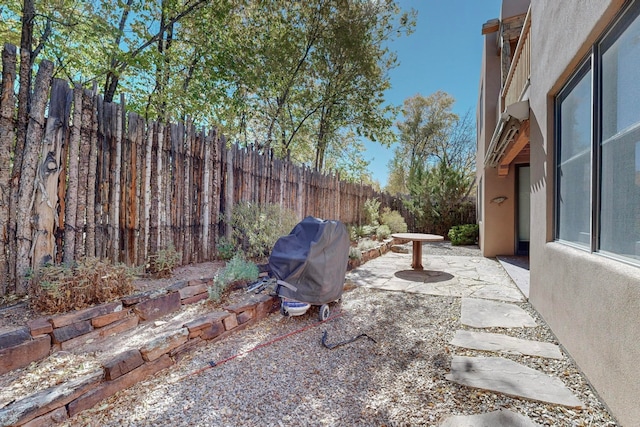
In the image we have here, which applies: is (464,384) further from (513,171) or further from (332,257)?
(513,171)

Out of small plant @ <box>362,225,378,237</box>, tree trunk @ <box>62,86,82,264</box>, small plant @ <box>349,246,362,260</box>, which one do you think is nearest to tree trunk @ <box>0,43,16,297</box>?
tree trunk @ <box>62,86,82,264</box>

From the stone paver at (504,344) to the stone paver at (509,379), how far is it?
23 cm

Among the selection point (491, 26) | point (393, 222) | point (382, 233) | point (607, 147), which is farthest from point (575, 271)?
point (393, 222)

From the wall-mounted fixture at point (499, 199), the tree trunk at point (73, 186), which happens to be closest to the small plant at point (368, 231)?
the wall-mounted fixture at point (499, 199)

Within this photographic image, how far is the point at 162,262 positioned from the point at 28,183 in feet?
4.83

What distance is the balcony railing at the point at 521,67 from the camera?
4.27 metres

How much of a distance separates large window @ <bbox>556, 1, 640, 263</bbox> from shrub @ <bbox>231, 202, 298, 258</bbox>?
3893 millimetres

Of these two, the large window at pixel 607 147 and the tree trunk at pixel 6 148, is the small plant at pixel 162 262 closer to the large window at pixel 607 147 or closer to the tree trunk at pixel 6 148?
the tree trunk at pixel 6 148

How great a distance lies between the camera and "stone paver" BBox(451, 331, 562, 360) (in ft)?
8.56

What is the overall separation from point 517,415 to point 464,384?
37 centimetres

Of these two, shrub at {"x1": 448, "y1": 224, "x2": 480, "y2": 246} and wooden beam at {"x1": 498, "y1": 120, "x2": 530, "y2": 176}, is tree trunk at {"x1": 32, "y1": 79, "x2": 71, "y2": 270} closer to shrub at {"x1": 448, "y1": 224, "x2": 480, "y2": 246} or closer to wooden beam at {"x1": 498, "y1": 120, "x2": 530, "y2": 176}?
wooden beam at {"x1": 498, "y1": 120, "x2": 530, "y2": 176}

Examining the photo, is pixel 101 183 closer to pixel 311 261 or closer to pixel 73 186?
pixel 73 186

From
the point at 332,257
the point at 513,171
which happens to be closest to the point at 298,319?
the point at 332,257

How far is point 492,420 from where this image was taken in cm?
176
